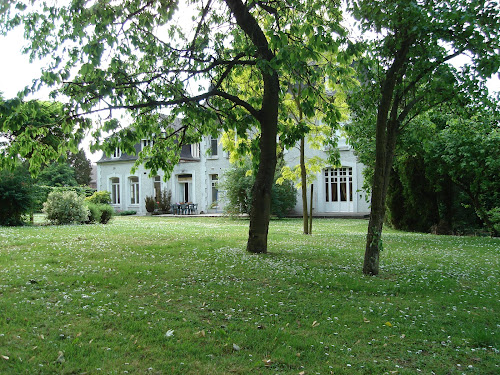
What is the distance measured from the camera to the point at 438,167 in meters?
14.3

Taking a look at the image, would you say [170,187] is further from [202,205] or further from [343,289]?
[343,289]

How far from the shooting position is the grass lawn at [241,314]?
358 centimetres

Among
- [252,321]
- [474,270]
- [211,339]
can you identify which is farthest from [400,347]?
[474,270]

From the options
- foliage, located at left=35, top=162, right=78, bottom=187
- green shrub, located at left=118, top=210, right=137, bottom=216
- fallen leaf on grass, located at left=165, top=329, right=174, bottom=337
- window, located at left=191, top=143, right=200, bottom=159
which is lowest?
fallen leaf on grass, located at left=165, top=329, right=174, bottom=337

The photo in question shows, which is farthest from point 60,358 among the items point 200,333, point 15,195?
point 15,195

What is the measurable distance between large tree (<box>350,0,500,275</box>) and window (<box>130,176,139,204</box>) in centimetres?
3158

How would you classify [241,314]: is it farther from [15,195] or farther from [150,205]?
[150,205]

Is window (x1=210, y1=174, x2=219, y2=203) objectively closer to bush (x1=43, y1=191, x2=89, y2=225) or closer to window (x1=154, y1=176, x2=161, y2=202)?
window (x1=154, y1=176, x2=161, y2=202)

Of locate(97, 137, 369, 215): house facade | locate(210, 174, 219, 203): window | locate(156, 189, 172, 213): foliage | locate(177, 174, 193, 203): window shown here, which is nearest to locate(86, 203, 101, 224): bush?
locate(97, 137, 369, 215): house facade

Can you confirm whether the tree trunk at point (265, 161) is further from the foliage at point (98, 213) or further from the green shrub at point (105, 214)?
the green shrub at point (105, 214)

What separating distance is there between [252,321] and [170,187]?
30.5m

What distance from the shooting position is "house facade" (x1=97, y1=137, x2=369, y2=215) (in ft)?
89.9

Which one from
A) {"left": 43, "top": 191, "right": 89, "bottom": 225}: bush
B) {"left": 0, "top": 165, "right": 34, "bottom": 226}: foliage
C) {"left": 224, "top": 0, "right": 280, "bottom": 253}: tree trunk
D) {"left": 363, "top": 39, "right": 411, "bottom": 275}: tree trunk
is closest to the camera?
{"left": 363, "top": 39, "right": 411, "bottom": 275}: tree trunk

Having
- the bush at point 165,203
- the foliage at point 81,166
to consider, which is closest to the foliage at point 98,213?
the bush at point 165,203
